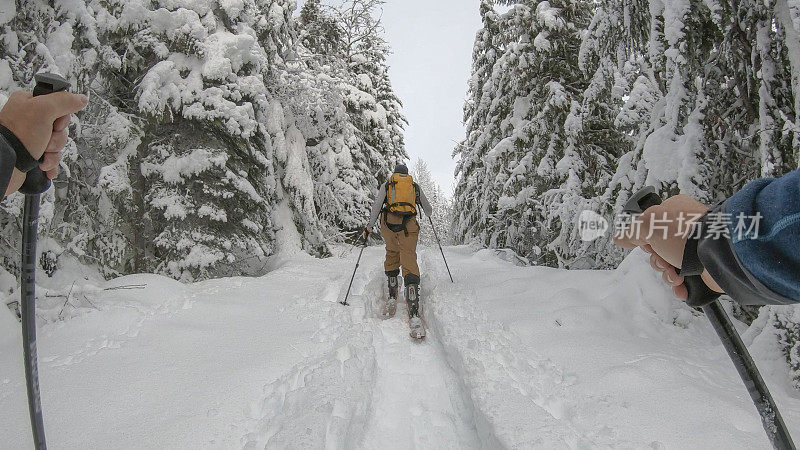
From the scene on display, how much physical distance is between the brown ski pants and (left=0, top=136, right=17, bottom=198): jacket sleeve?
20.6ft

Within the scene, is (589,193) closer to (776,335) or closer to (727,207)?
(776,335)

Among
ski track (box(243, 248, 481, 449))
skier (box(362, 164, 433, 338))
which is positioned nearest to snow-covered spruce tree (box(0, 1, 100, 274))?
ski track (box(243, 248, 481, 449))

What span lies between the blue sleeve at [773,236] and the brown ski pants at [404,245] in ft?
20.9

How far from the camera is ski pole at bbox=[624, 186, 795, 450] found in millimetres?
1617

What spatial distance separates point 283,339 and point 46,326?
2.52 meters

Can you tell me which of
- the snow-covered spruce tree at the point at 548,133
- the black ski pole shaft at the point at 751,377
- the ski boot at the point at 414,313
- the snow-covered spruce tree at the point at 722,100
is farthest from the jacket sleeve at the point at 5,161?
the snow-covered spruce tree at the point at 548,133

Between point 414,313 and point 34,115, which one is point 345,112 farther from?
point 34,115

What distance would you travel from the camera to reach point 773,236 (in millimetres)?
1059

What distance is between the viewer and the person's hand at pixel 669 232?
1.44 m

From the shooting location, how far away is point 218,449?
3.06 metres

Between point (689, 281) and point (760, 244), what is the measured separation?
0.60 metres

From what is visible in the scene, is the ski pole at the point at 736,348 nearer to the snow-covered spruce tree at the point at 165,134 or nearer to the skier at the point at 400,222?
the skier at the point at 400,222

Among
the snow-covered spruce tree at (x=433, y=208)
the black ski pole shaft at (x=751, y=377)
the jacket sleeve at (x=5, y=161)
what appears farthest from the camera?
the snow-covered spruce tree at (x=433, y=208)

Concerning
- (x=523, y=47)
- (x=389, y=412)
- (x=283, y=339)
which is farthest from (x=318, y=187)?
(x=389, y=412)
